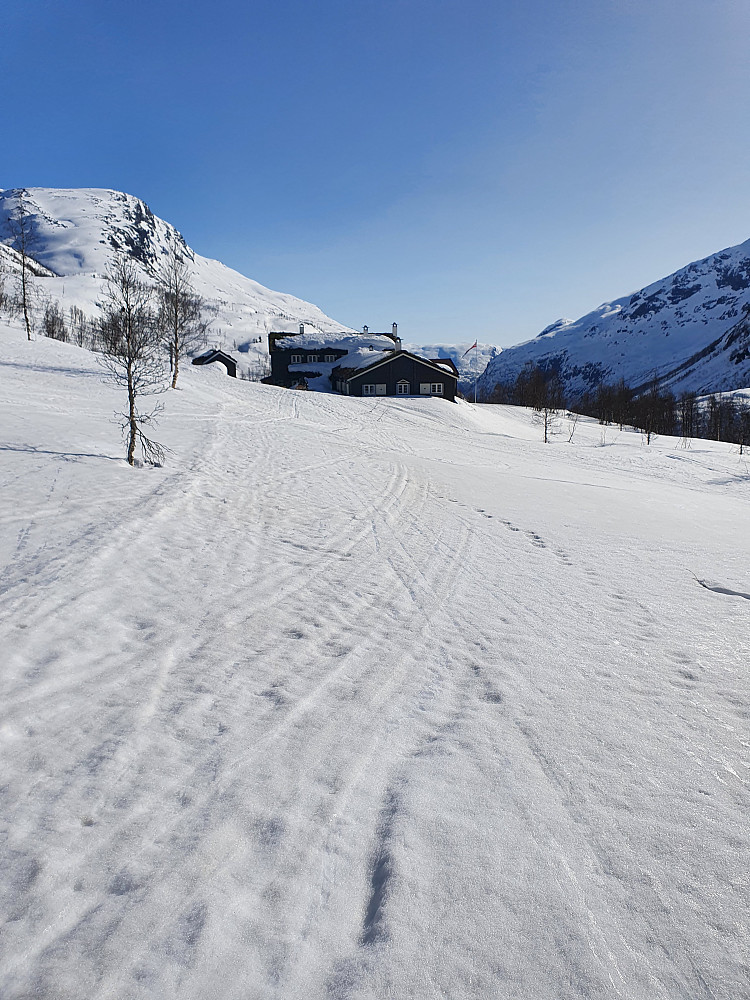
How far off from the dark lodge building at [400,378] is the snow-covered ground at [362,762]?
4486cm

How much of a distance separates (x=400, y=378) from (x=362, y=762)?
50.6 meters

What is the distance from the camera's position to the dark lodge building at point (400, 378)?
51.4 metres

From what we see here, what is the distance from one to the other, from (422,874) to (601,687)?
2.55 metres

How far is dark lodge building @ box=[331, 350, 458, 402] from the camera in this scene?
51438 millimetres

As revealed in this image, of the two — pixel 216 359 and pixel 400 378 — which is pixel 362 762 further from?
pixel 216 359

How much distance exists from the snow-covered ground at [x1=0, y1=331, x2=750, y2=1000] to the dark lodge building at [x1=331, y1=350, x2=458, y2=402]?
44857 millimetres

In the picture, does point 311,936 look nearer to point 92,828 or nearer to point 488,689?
point 92,828

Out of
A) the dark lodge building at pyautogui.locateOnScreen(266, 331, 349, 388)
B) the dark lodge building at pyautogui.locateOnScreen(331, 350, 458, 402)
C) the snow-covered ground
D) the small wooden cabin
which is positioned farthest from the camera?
the small wooden cabin

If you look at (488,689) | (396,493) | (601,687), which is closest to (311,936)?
(488,689)

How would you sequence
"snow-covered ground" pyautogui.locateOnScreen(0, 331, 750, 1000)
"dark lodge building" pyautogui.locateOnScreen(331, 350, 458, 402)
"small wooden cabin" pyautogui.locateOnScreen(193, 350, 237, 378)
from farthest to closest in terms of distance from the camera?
"small wooden cabin" pyautogui.locateOnScreen(193, 350, 237, 378) < "dark lodge building" pyautogui.locateOnScreen(331, 350, 458, 402) < "snow-covered ground" pyautogui.locateOnScreen(0, 331, 750, 1000)

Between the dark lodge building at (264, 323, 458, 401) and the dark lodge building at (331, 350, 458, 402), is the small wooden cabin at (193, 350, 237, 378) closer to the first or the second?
the dark lodge building at (264, 323, 458, 401)

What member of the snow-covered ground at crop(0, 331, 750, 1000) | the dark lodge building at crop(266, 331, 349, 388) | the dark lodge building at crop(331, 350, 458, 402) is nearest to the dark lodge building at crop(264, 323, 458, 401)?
the dark lodge building at crop(331, 350, 458, 402)

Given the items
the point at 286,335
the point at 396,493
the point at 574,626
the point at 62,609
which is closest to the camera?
the point at 62,609

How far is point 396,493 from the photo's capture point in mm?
12547
